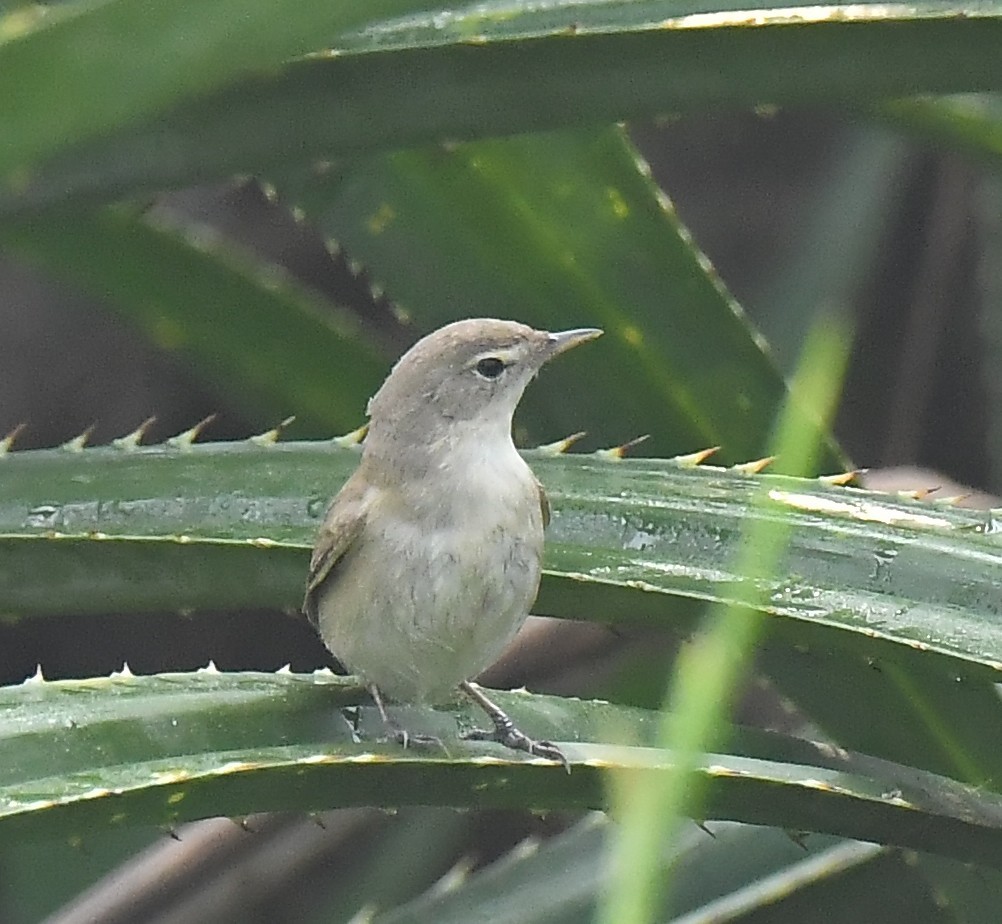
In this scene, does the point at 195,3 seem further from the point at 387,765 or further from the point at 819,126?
the point at 819,126

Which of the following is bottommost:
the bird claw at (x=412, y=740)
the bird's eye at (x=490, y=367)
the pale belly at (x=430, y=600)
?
the bird claw at (x=412, y=740)

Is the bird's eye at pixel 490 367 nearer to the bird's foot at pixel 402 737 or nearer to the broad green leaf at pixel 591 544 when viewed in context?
the broad green leaf at pixel 591 544

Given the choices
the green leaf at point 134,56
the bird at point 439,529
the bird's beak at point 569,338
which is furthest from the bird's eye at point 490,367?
the green leaf at point 134,56

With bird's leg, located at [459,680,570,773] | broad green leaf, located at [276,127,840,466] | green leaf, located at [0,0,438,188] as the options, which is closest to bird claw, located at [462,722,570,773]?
bird's leg, located at [459,680,570,773]

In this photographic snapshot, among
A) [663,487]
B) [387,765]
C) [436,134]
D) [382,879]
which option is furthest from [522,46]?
[382,879]

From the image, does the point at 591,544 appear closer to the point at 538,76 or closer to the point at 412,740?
the point at 412,740

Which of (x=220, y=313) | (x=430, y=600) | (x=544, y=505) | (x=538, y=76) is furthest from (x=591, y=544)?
(x=220, y=313)

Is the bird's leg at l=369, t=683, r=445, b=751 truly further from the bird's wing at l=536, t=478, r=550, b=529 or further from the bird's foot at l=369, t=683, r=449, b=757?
the bird's wing at l=536, t=478, r=550, b=529
